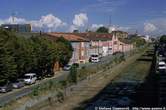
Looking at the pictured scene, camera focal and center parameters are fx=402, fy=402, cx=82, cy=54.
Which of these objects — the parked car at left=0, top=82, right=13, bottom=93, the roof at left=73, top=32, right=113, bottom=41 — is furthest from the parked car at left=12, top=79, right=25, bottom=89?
the roof at left=73, top=32, right=113, bottom=41

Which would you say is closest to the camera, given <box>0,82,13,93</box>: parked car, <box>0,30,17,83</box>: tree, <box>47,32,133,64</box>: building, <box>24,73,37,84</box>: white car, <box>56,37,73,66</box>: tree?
<box>0,30,17,83</box>: tree

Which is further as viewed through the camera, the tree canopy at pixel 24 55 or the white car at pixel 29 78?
the white car at pixel 29 78

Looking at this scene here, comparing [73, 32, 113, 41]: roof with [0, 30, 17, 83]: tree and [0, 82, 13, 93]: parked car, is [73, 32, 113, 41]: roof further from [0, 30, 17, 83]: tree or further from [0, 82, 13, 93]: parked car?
[0, 82, 13, 93]: parked car

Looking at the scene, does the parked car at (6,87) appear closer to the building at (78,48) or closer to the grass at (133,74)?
the grass at (133,74)

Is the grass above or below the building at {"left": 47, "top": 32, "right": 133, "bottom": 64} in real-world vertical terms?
below

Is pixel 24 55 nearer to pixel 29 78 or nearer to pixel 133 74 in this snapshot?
pixel 29 78

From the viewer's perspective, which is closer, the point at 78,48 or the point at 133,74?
the point at 133,74

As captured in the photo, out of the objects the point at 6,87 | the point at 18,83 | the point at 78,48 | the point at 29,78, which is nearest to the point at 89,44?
the point at 78,48

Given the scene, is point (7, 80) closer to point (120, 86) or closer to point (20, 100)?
point (20, 100)

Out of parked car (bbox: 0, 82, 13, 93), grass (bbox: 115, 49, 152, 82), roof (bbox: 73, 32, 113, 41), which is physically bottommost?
grass (bbox: 115, 49, 152, 82)

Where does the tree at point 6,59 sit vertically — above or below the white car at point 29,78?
above

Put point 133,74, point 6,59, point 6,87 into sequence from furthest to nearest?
point 133,74
point 6,87
point 6,59

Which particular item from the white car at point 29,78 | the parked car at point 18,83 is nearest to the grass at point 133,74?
the white car at point 29,78

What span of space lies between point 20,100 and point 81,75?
22.8 m
